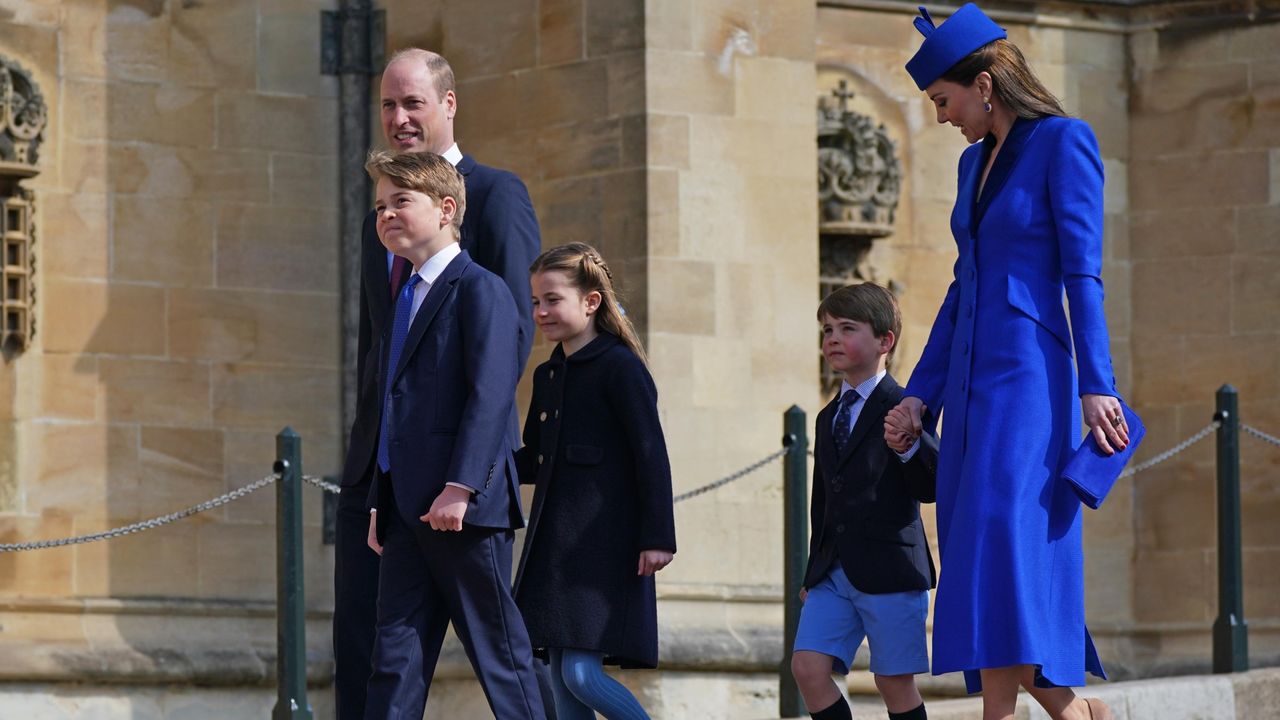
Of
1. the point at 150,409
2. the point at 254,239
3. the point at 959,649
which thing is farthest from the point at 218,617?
the point at 959,649

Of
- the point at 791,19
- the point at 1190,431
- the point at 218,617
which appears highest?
the point at 791,19

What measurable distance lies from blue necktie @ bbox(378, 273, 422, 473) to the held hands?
3.59 ft

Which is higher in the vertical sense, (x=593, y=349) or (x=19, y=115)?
(x=19, y=115)

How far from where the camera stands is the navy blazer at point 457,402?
17.7 feet

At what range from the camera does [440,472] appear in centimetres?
543

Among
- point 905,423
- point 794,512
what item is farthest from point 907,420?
point 794,512

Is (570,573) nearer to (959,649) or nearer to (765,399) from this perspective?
(959,649)

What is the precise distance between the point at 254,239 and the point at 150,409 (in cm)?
81

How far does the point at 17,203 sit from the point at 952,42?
16.8 feet

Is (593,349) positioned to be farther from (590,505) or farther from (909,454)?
(909,454)

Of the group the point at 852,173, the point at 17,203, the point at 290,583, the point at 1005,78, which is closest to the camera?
the point at 1005,78

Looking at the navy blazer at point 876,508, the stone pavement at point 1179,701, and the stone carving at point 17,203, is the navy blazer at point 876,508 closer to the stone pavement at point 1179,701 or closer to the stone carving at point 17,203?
the stone pavement at point 1179,701

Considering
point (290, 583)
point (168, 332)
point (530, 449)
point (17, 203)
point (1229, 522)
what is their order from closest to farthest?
1. point (530, 449)
2. point (290, 583)
3. point (1229, 522)
4. point (17, 203)
5. point (168, 332)

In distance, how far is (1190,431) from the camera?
11.0m
